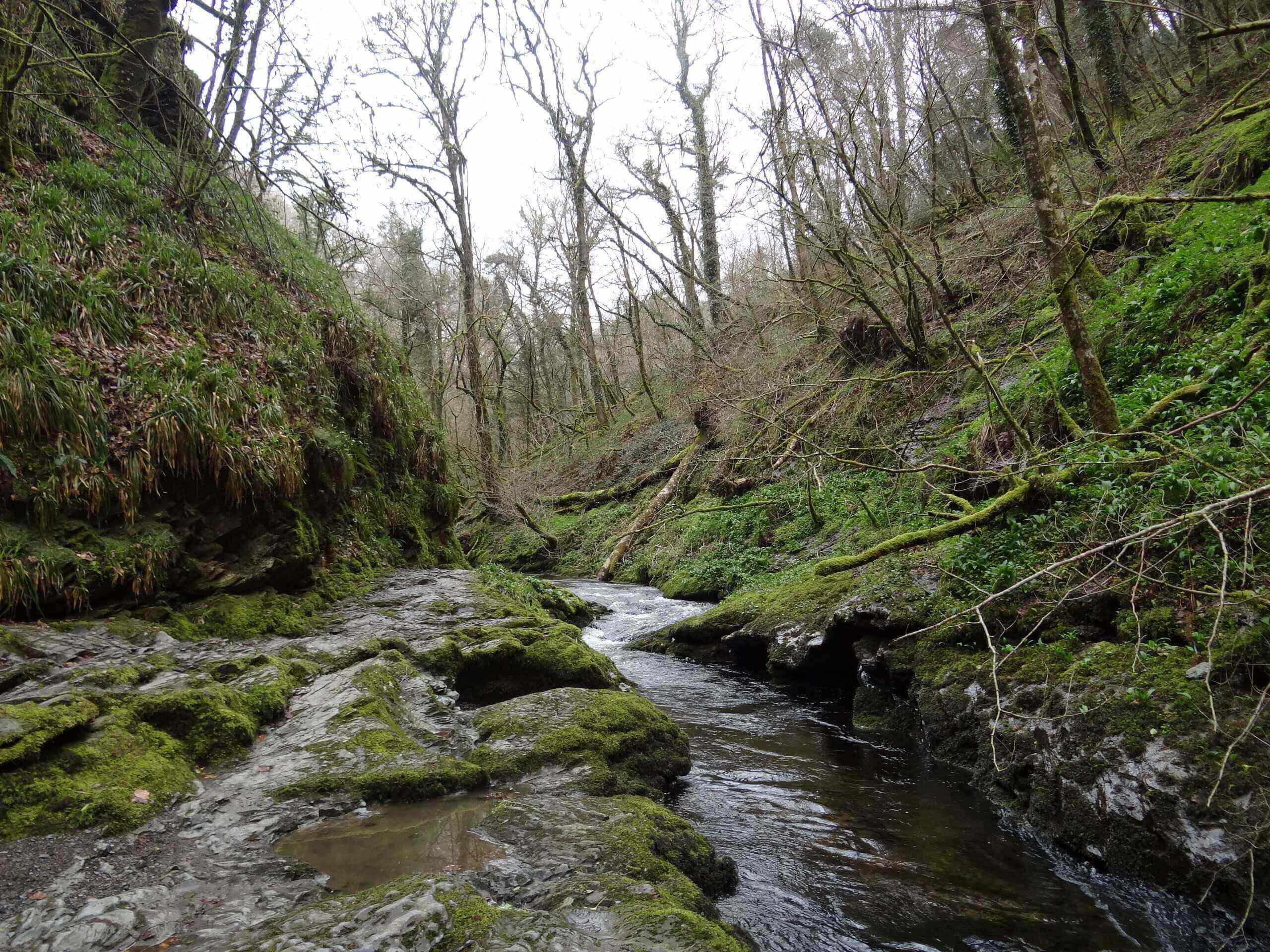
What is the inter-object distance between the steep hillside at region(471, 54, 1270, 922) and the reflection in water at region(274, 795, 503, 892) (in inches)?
102

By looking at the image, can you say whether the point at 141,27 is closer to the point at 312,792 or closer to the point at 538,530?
the point at 312,792

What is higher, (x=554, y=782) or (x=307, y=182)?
(x=307, y=182)

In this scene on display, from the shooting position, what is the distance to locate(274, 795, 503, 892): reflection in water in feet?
8.91

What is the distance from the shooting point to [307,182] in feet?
12.1

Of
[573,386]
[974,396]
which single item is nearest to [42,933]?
[974,396]

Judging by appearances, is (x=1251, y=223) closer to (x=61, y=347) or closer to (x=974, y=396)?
(x=974, y=396)

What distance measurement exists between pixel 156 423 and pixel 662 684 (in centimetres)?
572

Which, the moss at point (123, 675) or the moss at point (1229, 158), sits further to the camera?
the moss at point (1229, 158)

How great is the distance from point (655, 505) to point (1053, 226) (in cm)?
1105

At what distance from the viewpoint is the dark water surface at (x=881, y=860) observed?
315 centimetres

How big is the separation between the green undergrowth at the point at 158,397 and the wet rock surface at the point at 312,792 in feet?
2.69

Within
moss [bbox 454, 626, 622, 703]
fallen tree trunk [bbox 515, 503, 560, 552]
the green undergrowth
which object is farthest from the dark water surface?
fallen tree trunk [bbox 515, 503, 560, 552]

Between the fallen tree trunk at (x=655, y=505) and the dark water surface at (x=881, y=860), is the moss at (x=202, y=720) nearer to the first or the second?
the dark water surface at (x=881, y=860)

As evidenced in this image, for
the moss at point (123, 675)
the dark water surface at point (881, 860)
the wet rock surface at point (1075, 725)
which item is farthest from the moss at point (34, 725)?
the wet rock surface at point (1075, 725)
